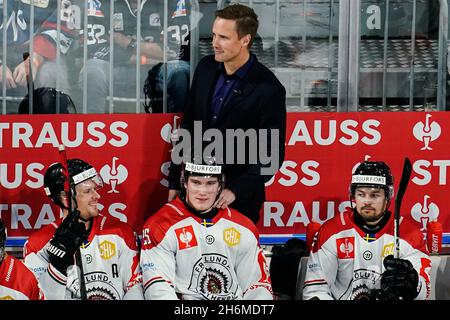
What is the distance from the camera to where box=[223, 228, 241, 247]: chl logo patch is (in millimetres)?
5828

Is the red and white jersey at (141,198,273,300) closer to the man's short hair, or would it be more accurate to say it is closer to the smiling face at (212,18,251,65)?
the smiling face at (212,18,251,65)

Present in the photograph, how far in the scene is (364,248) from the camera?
5961mm

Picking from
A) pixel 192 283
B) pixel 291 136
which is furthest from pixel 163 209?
pixel 291 136

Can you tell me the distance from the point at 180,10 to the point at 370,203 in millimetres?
1318

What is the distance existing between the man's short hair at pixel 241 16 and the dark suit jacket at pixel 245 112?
0.55ft

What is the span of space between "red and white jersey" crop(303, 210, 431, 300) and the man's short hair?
3.41 feet

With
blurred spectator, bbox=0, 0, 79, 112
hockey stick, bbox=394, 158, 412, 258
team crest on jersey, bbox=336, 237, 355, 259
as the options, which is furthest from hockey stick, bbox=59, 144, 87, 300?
hockey stick, bbox=394, 158, 412, 258

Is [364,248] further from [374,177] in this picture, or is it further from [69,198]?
[69,198]

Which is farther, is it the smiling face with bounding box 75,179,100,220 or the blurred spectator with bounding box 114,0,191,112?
the blurred spectator with bounding box 114,0,191,112

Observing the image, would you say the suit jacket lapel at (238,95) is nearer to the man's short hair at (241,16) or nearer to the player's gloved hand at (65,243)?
the man's short hair at (241,16)

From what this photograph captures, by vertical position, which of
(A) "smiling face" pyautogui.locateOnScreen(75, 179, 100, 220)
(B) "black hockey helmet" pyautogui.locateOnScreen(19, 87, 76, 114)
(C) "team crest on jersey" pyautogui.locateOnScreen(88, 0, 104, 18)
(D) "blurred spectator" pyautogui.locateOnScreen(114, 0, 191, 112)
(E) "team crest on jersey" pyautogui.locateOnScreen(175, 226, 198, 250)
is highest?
(C) "team crest on jersey" pyautogui.locateOnScreen(88, 0, 104, 18)

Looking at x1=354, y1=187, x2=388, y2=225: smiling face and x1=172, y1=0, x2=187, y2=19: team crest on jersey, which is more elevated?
x1=172, y1=0, x2=187, y2=19: team crest on jersey

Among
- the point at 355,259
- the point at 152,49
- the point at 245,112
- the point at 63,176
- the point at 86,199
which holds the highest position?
the point at 152,49

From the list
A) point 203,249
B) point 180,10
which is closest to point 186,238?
point 203,249
